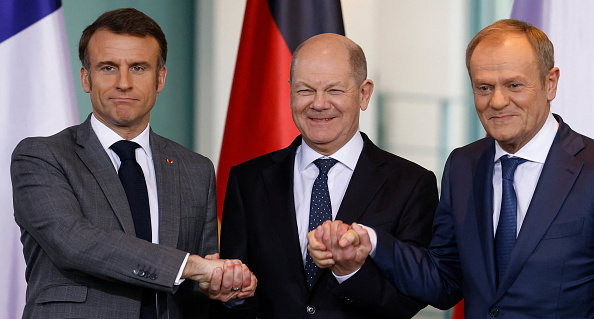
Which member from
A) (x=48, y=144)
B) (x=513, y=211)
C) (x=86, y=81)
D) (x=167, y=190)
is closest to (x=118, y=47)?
(x=86, y=81)

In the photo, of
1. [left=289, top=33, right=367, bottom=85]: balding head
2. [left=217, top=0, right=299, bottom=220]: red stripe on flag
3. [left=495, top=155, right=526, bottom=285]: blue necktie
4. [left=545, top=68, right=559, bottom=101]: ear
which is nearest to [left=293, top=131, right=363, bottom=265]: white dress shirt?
[left=289, top=33, right=367, bottom=85]: balding head

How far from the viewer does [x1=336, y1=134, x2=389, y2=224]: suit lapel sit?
2.42 metres

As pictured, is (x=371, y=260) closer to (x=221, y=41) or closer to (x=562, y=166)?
(x=562, y=166)

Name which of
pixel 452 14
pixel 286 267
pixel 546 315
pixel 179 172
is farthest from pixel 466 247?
pixel 452 14

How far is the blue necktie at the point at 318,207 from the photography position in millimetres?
2439

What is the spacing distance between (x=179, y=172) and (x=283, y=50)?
1.27m

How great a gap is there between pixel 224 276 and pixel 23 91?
1.56 meters

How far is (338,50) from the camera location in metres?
2.58

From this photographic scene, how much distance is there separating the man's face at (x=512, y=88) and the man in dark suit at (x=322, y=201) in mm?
416

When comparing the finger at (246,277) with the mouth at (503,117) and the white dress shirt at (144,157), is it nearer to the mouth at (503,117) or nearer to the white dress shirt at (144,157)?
the white dress shirt at (144,157)

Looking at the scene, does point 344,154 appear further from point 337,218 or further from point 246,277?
point 246,277

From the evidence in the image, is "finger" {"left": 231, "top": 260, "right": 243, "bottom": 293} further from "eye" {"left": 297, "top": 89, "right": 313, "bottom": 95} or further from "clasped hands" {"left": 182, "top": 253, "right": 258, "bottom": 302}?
"eye" {"left": 297, "top": 89, "right": 313, "bottom": 95}

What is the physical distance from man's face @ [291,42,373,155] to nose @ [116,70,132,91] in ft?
1.84

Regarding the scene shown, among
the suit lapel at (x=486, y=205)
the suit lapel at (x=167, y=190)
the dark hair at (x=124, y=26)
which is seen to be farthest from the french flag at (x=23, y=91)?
the suit lapel at (x=486, y=205)
